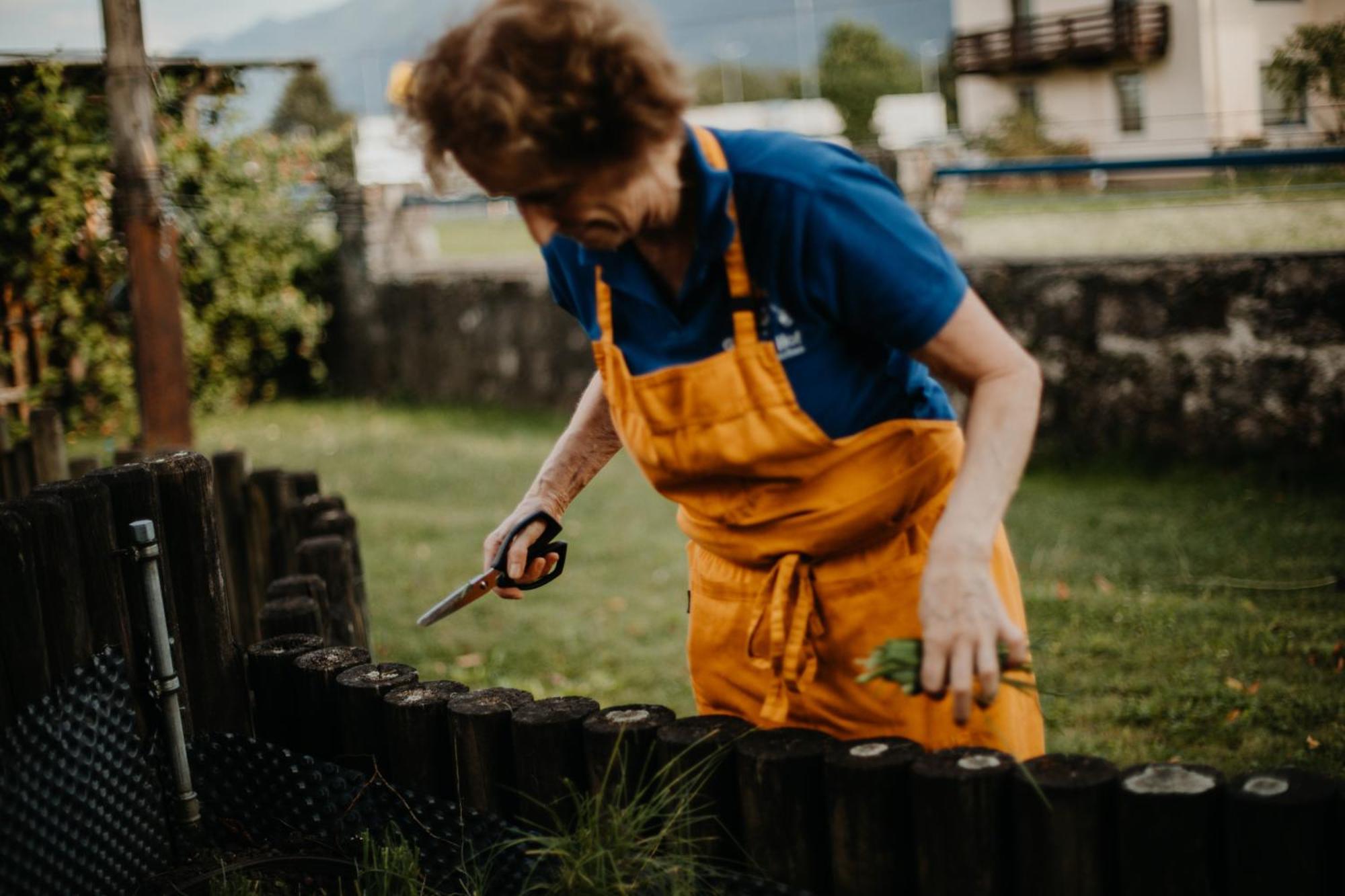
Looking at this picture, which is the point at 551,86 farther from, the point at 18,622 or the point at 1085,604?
the point at 1085,604

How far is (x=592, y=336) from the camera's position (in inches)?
86.0

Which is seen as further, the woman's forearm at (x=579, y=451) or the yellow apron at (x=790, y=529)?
the woman's forearm at (x=579, y=451)

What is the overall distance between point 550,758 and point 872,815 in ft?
2.00

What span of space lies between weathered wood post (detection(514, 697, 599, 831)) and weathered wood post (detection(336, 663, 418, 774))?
0.34m

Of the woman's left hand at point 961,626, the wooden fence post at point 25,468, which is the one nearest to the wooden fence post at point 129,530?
the woman's left hand at point 961,626

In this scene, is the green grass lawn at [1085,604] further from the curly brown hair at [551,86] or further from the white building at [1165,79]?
the curly brown hair at [551,86]

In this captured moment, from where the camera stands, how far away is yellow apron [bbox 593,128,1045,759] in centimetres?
200

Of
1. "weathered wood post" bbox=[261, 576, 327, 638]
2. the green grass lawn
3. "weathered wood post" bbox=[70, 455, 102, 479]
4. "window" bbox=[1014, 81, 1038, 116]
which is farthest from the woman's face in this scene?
"window" bbox=[1014, 81, 1038, 116]

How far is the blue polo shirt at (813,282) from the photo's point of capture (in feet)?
5.91

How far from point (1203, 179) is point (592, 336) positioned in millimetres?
7910

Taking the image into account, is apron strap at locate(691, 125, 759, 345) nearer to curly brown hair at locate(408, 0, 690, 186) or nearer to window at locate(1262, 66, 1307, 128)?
curly brown hair at locate(408, 0, 690, 186)

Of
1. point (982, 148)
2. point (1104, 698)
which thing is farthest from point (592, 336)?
point (982, 148)

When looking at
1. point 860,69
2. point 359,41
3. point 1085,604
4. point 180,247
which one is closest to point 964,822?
point 1085,604

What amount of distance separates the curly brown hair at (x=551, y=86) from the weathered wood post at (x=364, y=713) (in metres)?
1.22
